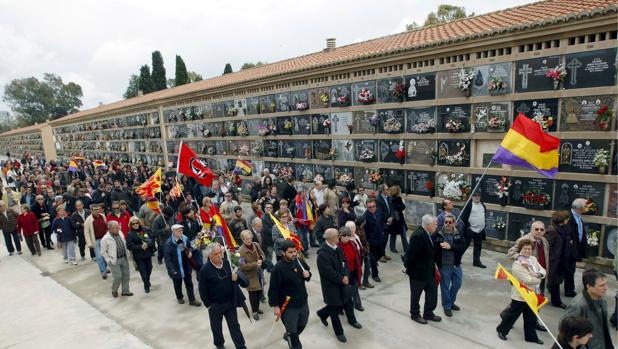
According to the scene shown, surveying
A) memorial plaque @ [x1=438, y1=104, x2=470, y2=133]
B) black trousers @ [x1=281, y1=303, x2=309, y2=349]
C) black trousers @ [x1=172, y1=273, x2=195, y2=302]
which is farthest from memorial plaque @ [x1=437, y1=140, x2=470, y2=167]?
black trousers @ [x1=172, y1=273, x2=195, y2=302]

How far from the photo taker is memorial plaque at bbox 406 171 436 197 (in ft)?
→ 33.2

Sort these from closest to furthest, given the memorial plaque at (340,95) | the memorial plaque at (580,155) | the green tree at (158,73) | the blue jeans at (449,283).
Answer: the blue jeans at (449,283)
the memorial plaque at (580,155)
the memorial plaque at (340,95)
the green tree at (158,73)

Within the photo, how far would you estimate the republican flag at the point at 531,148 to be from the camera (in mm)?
6285

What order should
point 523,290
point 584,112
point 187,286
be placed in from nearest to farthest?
point 523,290, point 187,286, point 584,112

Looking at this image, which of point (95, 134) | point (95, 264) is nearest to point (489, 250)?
point (95, 264)

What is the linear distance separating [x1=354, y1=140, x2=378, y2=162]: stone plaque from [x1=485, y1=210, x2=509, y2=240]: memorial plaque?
3689 mm

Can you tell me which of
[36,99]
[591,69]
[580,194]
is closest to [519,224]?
[580,194]

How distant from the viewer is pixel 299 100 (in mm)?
13828

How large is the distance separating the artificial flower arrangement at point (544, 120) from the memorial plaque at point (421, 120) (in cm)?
242

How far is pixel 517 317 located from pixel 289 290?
3082mm

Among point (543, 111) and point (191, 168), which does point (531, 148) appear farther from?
→ point (191, 168)

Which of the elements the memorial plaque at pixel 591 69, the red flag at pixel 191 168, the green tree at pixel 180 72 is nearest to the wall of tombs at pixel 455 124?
the memorial plaque at pixel 591 69

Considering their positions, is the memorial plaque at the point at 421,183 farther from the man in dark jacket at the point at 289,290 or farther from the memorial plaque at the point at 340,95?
the man in dark jacket at the point at 289,290

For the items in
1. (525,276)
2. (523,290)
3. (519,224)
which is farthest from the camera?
(519,224)
